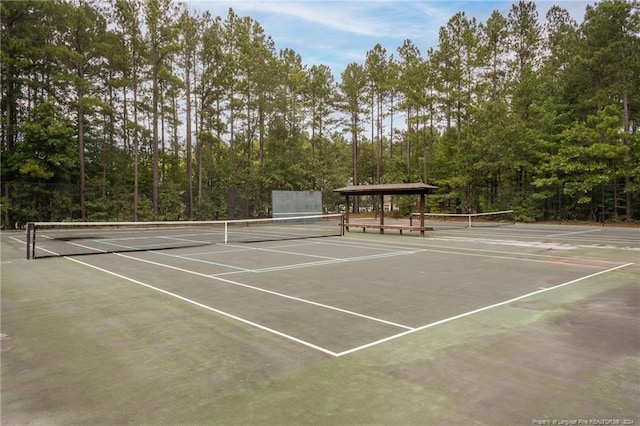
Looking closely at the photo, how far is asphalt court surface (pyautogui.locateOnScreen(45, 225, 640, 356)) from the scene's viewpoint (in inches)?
223

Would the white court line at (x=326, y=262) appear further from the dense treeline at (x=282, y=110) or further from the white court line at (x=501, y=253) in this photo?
the dense treeline at (x=282, y=110)

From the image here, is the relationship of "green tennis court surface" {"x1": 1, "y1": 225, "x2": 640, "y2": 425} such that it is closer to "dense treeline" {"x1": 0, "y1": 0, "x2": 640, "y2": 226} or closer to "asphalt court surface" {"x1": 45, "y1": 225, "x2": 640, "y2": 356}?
"asphalt court surface" {"x1": 45, "y1": 225, "x2": 640, "y2": 356}

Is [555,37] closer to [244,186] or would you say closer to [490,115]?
[490,115]

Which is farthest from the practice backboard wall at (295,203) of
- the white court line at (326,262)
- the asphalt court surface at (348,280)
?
the white court line at (326,262)

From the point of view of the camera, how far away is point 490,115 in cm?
3500

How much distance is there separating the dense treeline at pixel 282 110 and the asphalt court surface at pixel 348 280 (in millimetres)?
18288

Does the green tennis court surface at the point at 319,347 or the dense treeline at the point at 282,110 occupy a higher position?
the dense treeline at the point at 282,110

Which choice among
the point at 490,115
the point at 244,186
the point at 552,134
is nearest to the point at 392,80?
the point at 490,115

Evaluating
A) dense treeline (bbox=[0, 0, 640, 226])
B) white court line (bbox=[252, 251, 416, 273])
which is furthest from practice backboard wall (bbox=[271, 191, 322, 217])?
white court line (bbox=[252, 251, 416, 273])

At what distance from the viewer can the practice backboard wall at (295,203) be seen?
31750mm

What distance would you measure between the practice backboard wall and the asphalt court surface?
1663 cm

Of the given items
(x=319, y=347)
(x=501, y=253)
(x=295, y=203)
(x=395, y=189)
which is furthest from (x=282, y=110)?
(x=319, y=347)

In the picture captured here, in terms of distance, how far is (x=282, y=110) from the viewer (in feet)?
135

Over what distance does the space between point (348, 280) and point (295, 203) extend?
24498 mm
